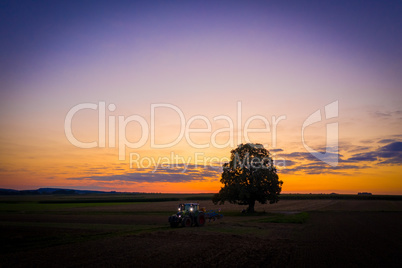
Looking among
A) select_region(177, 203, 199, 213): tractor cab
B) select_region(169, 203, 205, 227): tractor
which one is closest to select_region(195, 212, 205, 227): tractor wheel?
select_region(169, 203, 205, 227): tractor

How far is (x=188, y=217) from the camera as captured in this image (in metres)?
37.9

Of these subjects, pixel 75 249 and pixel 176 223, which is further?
pixel 176 223

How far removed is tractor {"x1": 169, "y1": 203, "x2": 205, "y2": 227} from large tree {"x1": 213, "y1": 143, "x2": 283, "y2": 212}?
63.8ft

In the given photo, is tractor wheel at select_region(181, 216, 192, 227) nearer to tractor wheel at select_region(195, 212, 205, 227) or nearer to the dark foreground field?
tractor wheel at select_region(195, 212, 205, 227)

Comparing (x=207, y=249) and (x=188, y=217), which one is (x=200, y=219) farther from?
(x=207, y=249)

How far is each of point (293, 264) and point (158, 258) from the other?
826 centimetres

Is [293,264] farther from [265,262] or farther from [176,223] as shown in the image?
[176,223]

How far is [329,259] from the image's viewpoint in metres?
19.5

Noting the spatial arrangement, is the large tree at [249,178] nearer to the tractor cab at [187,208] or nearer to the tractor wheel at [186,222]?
the tractor cab at [187,208]

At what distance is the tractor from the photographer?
121ft

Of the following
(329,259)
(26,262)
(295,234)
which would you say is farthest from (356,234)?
(26,262)

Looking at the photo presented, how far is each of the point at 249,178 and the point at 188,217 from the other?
24696mm

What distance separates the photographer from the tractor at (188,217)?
37.0 m

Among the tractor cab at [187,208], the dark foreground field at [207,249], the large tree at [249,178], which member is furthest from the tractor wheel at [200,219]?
the large tree at [249,178]
